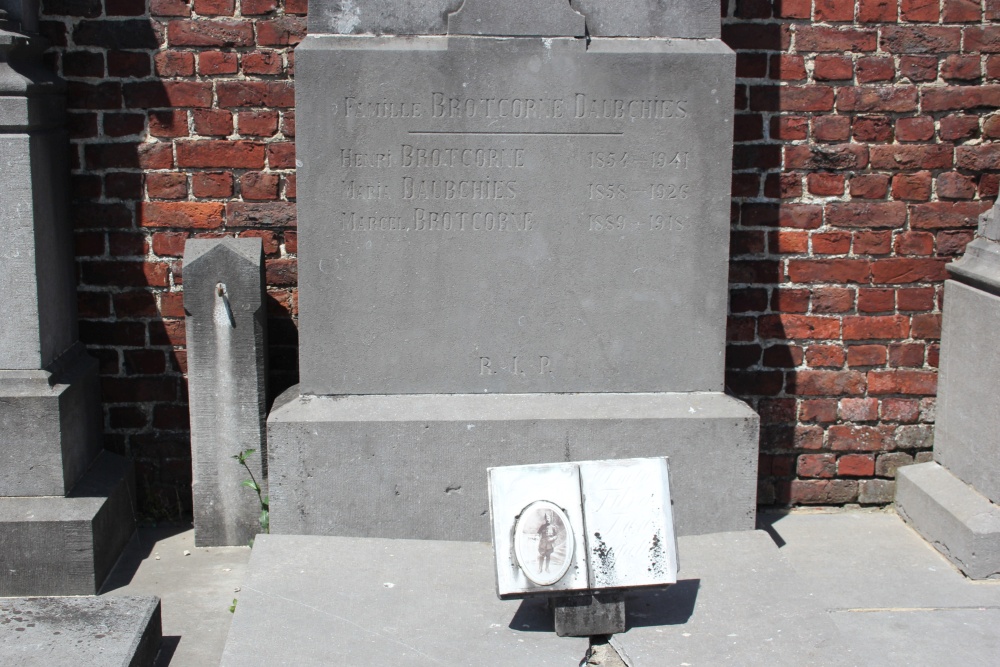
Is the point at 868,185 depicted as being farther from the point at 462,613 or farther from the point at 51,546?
the point at 51,546

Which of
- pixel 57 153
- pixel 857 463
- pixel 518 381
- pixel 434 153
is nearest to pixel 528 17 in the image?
pixel 434 153

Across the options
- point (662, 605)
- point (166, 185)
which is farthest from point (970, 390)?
point (166, 185)

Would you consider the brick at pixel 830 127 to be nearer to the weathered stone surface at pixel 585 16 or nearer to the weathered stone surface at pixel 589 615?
the weathered stone surface at pixel 585 16

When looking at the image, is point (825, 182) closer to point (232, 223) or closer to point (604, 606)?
point (604, 606)

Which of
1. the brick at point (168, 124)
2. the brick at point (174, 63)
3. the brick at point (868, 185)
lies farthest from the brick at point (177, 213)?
→ the brick at point (868, 185)

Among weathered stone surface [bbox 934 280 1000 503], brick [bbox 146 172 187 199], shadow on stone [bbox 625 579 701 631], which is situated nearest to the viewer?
shadow on stone [bbox 625 579 701 631]

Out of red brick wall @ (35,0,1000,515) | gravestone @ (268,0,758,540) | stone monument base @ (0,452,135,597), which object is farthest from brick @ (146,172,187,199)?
stone monument base @ (0,452,135,597)

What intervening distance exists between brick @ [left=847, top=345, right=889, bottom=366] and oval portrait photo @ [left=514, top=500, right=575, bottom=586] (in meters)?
1.78

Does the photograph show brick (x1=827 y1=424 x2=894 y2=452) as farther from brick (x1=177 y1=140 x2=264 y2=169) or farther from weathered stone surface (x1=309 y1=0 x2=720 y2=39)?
brick (x1=177 y1=140 x2=264 y2=169)

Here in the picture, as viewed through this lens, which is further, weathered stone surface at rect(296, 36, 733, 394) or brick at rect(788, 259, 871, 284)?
brick at rect(788, 259, 871, 284)

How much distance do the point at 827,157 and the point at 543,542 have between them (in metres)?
A: 2.03

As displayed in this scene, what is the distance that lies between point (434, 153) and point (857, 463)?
2133 mm

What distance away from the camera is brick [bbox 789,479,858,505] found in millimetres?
4340

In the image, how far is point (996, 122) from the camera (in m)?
4.12
